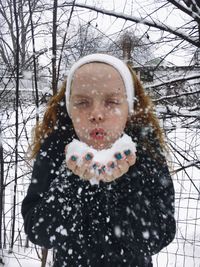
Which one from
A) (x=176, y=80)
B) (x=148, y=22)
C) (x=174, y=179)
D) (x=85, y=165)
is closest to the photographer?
(x=85, y=165)

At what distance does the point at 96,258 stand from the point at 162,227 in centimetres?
25

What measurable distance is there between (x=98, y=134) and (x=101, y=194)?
20 centimetres

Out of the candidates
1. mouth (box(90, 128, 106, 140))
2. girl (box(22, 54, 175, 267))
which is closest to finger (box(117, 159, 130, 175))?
girl (box(22, 54, 175, 267))

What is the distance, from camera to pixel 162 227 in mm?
1098

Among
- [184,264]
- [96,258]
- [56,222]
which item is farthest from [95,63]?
[184,264]

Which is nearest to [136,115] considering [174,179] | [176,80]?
[176,80]

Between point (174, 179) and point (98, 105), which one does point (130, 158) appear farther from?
point (174, 179)

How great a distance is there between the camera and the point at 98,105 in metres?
1.07

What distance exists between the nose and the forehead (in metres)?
0.05

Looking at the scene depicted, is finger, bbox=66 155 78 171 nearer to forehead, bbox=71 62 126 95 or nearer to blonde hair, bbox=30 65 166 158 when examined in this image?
forehead, bbox=71 62 126 95

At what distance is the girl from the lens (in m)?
1.06

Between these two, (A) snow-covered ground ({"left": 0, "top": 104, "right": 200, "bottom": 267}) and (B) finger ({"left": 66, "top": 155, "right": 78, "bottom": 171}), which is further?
(A) snow-covered ground ({"left": 0, "top": 104, "right": 200, "bottom": 267})

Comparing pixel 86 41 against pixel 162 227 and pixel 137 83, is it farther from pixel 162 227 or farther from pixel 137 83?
pixel 162 227

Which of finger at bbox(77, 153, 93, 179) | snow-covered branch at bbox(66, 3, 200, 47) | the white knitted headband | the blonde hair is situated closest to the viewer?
finger at bbox(77, 153, 93, 179)
